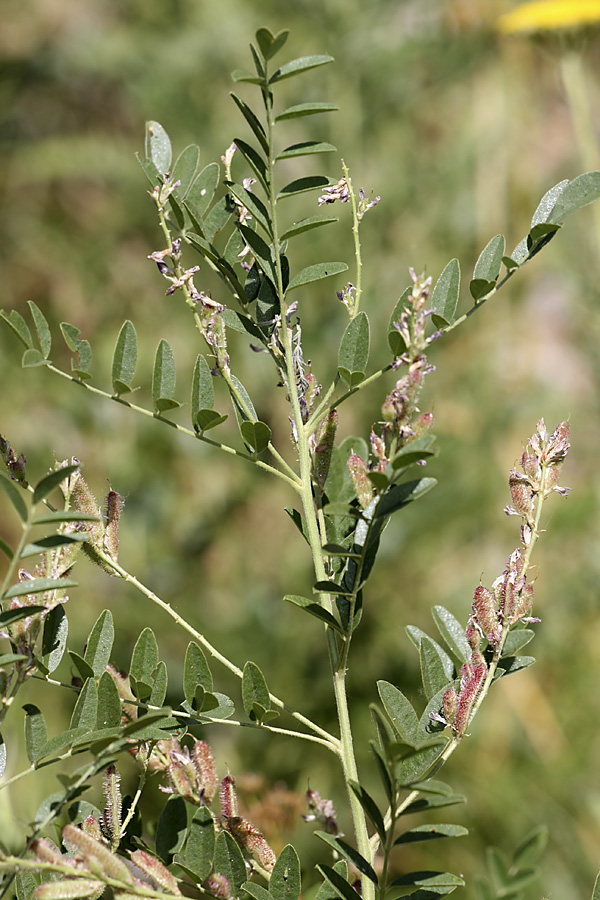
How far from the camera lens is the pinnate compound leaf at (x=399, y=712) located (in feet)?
1.19

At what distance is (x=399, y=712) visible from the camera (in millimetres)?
367

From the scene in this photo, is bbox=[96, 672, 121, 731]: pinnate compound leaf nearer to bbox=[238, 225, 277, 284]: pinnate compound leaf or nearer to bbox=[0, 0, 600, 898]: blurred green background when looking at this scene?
bbox=[238, 225, 277, 284]: pinnate compound leaf

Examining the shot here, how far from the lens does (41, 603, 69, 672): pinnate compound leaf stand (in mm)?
376

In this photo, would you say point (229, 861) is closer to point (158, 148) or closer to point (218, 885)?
point (218, 885)

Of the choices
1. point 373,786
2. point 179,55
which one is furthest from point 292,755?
point 179,55

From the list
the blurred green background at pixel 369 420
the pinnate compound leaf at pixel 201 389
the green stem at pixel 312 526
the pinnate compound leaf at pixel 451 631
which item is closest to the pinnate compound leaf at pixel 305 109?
the green stem at pixel 312 526

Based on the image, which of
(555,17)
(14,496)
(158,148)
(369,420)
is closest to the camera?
(14,496)

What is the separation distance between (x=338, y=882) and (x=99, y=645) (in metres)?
0.14

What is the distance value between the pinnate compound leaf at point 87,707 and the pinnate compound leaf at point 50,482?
88mm

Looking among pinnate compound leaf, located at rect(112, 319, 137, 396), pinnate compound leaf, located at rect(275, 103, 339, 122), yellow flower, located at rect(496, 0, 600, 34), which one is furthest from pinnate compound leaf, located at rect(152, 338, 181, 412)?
yellow flower, located at rect(496, 0, 600, 34)

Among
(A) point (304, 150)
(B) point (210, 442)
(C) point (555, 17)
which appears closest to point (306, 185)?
(A) point (304, 150)

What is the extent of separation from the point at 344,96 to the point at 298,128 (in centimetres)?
10

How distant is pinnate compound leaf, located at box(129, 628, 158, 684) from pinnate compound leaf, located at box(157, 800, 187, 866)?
0.05 metres

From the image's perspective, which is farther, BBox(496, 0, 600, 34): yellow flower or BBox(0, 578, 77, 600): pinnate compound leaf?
BBox(496, 0, 600, 34): yellow flower
